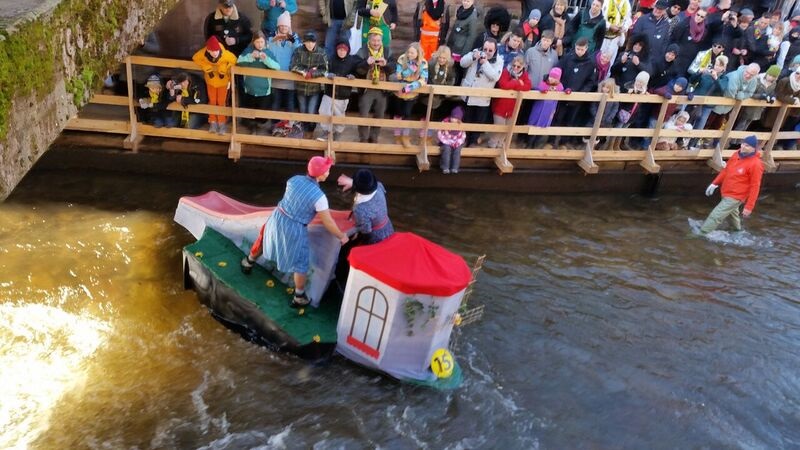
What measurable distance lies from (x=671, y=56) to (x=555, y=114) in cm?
206

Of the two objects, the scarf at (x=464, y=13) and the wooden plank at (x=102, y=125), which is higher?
the scarf at (x=464, y=13)

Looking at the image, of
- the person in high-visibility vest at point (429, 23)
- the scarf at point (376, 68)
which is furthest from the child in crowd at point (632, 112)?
the scarf at point (376, 68)

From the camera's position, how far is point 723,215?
33.8 ft

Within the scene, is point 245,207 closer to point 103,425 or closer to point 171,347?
point 171,347

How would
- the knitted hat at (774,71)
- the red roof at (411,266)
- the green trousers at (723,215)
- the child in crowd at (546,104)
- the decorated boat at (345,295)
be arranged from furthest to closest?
the knitted hat at (774,71) < the green trousers at (723,215) < the child in crowd at (546,104) < the decorated boat at (345,295) < the red roof at (411,266)

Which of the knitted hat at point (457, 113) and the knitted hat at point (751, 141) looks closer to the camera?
the knitted hat at point (751, 141)

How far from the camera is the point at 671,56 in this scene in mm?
10469

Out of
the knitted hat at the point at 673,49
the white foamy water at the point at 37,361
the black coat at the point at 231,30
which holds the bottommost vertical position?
the white foamy water at the point at 37,361

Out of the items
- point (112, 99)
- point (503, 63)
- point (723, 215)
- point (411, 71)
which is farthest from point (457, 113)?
point (112, 99)

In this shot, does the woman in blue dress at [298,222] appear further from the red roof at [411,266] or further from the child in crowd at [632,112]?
the child in crowd at [632,112]

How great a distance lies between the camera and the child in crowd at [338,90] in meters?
9.15

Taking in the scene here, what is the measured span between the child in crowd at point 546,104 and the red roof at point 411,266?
463 centimetres

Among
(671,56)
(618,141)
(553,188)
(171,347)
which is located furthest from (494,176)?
(171,347)

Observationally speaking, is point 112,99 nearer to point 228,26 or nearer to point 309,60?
point 228,26
